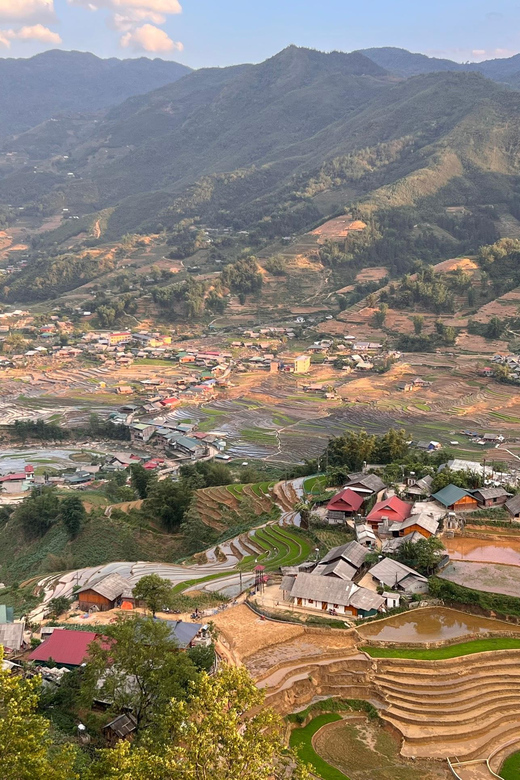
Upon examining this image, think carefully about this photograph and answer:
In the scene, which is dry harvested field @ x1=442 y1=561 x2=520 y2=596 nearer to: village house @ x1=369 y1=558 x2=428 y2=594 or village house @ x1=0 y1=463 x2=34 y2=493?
village house @ x1=369 y1=558 x2=428 y2=594

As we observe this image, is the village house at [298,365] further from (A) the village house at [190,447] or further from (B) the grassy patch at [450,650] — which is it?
(B) the grassy patch at [450,650]

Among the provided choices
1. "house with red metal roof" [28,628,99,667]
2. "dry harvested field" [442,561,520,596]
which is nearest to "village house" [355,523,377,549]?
"dry harvested field" [442,561,520,596]

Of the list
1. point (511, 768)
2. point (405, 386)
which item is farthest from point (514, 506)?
point (405, 386)

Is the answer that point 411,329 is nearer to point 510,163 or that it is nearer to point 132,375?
point 132,375

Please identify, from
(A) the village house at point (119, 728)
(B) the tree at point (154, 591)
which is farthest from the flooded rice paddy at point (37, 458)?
(A) the village house at point (119, 728)

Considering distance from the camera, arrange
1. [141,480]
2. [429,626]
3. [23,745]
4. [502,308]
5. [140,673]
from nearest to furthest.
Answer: [23,745], [140,673], [429,626], [141,480], [502,308]

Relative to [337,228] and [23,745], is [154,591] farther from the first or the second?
[337,228]
